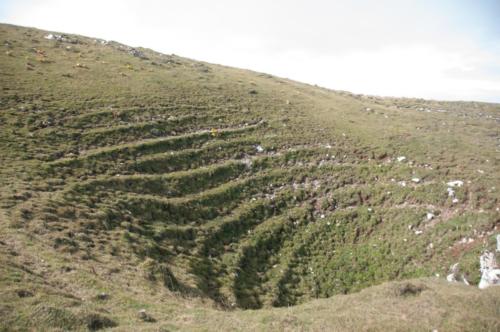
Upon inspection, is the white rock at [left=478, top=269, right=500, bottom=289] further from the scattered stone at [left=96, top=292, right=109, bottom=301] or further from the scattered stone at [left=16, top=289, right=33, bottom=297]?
the scattered stone at [left=16, top=289, right=33, bottom=297]

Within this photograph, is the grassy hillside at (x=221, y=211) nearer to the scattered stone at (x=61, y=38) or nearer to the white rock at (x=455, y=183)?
the white rock at (x=455, y=183)

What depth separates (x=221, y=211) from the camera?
106 ft

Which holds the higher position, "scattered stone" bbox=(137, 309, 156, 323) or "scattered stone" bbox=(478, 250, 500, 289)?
"scattered stone" bbox=(478, 250, 500, 289)

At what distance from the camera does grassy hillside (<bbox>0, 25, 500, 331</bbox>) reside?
15.9 metres

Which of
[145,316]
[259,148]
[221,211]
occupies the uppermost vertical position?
[259,148]

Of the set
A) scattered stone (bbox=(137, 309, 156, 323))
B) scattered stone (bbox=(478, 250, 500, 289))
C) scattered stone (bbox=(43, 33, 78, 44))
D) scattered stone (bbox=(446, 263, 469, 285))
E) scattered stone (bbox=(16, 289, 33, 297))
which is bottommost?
scattered stone (bbox=(137, 309, 156, 323))

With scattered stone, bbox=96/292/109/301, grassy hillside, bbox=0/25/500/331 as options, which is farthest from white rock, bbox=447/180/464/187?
scattered stone, bbox=96/292/109/301

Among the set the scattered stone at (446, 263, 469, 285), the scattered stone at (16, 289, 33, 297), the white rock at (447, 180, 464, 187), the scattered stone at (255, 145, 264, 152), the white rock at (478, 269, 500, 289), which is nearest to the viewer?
the scattered stone at (16, 289, 33, 297)

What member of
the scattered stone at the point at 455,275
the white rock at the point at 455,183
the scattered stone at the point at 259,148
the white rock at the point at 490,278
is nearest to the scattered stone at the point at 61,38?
the scattered stone at the point at 259,148

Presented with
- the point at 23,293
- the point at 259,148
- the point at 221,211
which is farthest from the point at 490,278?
the point at 259,148

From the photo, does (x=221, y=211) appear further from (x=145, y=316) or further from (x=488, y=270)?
(x=488, y=270)

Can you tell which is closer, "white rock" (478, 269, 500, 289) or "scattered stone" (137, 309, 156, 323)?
"scattered stone" (137, 309, 156, 323)

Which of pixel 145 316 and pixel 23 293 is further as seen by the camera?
pixel 145 316

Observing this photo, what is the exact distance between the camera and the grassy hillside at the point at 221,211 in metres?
15.9
